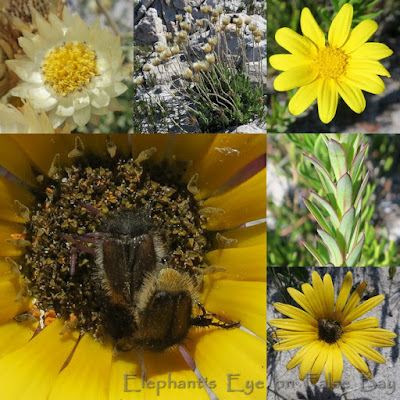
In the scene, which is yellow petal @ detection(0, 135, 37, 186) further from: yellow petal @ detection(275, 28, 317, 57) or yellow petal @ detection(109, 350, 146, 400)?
yellow petal @ detection(275, 28, 317, 57)

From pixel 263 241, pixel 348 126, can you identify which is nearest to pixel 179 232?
pixel 263 241

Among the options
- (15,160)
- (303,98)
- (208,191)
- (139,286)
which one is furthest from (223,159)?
(15,160)

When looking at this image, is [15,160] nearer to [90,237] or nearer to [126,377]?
[90,237]

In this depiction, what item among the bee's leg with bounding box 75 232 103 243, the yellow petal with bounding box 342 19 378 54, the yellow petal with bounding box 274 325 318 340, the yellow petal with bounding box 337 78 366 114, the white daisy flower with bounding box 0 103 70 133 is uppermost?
the yellow petal with bounding box 342 19 378 54

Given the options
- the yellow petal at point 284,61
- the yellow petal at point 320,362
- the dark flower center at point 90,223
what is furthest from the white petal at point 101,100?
the yellow petal at point 320,362

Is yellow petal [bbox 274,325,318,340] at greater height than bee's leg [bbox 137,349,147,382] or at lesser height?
greater

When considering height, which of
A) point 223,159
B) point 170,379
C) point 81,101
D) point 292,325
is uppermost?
point 81,101

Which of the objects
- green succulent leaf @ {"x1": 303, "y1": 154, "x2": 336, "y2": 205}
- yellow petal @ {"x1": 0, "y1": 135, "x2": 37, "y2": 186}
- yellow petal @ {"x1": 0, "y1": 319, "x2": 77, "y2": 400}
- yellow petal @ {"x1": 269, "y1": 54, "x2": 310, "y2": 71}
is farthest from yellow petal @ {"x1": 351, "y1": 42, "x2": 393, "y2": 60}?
yellow petal @ {"x1": 0, "y1": 319, "x2": 77, "y2": 400}

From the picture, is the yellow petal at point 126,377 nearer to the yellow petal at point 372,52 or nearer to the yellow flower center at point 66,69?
the yellow flower center at point 66,69
